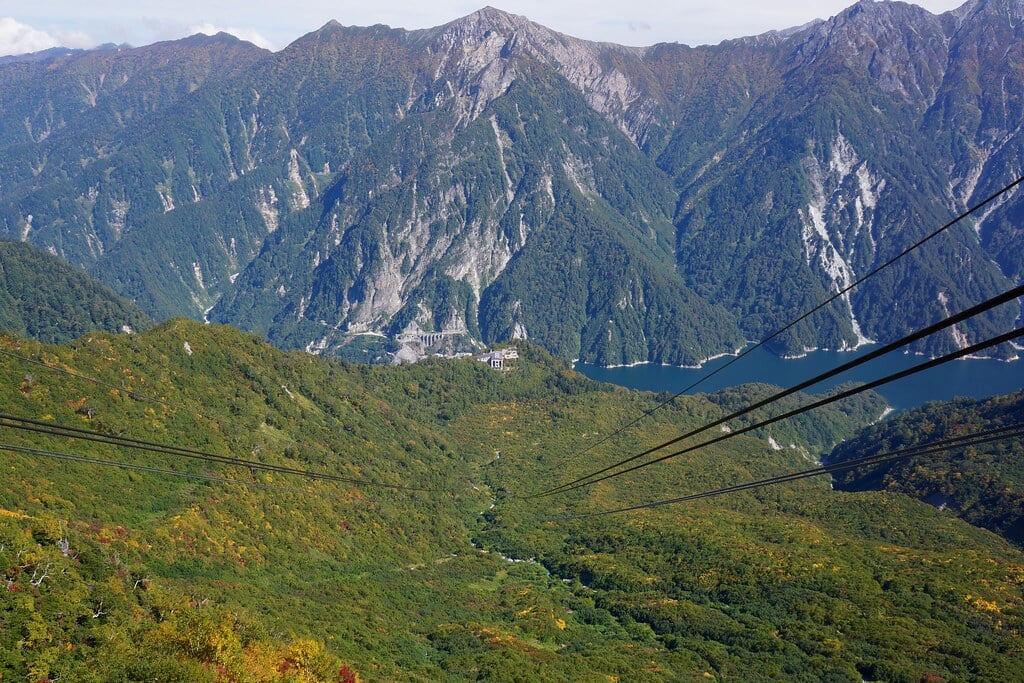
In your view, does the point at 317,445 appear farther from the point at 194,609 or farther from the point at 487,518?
the point at 194,609

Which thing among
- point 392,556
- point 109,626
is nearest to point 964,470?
point 392,556

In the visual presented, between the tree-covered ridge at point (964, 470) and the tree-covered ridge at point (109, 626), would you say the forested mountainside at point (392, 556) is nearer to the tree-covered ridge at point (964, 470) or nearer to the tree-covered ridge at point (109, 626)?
the tree-covered ridge at point (109, 626)

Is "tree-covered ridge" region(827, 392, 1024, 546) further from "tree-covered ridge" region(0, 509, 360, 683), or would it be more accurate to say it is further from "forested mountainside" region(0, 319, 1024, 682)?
"tree-covered ridge" region(0, 509, 360, 683)

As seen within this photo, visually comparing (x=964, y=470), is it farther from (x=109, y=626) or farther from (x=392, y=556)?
(x=109, y=626)

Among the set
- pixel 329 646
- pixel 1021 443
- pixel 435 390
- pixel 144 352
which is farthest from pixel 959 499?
pixel 144 352

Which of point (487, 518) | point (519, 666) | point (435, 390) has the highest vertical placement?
point (435, 390)

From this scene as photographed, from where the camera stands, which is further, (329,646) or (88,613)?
(329,646)
